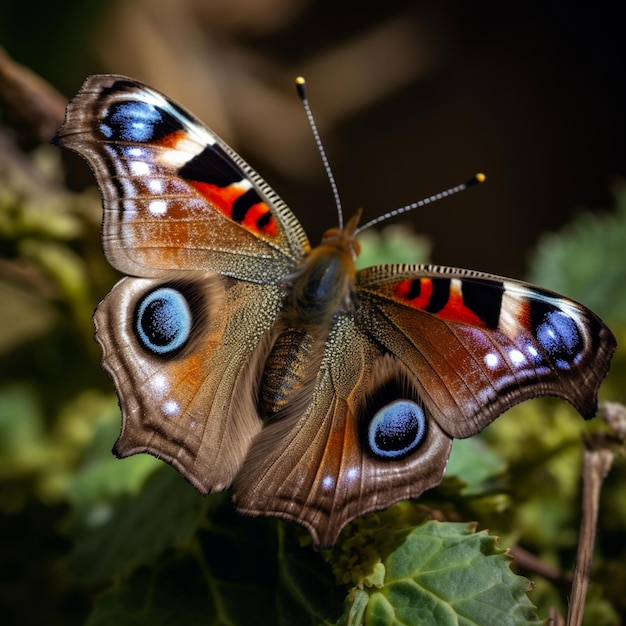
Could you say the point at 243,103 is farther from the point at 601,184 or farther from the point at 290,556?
the point at 290,556

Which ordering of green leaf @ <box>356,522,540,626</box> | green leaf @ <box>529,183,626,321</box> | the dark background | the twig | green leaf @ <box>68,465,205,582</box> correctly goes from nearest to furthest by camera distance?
green leaf @ <box>356,522,540,626</box>, the twig, green leaf @ <box>68,465,205,582</box>, green leaf @ <box>529,183,626,321</box>, the dark background

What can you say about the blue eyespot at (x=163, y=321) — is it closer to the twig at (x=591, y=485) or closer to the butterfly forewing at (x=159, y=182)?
the butterfly forewing at (x=159, y=182)

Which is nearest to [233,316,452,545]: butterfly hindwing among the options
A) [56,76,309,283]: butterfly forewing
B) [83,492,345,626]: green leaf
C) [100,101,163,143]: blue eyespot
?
[83,492,345,626]: green leaf

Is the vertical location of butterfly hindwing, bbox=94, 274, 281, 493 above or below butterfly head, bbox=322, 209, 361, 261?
below

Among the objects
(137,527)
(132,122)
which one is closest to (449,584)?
(137,527)

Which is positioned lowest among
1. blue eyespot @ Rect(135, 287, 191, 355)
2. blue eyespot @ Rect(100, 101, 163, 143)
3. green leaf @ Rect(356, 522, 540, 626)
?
green leaf @ Rect(356, 522, 540, 626)

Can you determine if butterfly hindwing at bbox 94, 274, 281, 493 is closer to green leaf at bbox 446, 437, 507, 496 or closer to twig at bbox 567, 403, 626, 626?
green leaf at bbox 446, 437, 507, 496

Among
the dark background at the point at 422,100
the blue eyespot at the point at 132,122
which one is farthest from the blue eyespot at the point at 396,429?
the dark background at the point at 422,100
